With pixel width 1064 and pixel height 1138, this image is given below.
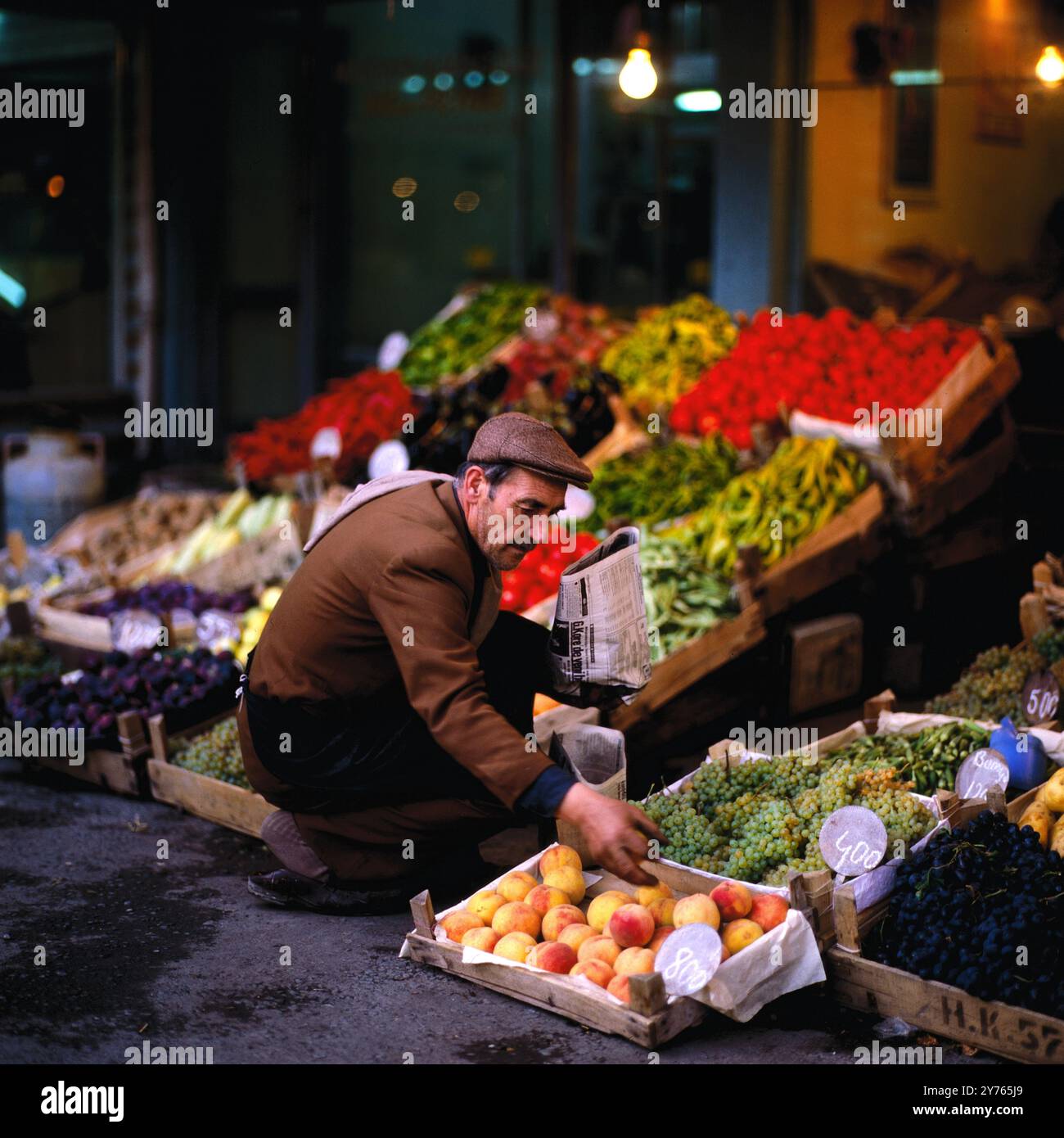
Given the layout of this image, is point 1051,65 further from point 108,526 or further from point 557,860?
point 557,860

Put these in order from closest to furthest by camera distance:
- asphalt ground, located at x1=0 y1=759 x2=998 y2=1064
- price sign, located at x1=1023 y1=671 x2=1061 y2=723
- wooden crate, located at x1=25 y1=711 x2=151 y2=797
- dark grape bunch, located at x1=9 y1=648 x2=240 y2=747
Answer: asphalt ground, located at x1=0 y1=759 x2=998 y2=1064
price sign, located at x1=1023 y1=671 x2=1061 y2=723
wooden crate, located at x1=25 y1=711 x2=151 y2=797
dark grape bunch, located at x1=9 y1=648 x2=240 y2=747

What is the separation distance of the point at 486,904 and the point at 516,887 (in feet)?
0.30

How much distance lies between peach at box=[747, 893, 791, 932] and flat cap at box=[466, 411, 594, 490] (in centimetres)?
115

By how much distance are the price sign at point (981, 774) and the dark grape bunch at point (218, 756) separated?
2.33m

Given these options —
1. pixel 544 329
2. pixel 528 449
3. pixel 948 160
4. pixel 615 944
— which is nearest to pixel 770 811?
pixel 615 944

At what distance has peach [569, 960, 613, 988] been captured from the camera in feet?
11.3

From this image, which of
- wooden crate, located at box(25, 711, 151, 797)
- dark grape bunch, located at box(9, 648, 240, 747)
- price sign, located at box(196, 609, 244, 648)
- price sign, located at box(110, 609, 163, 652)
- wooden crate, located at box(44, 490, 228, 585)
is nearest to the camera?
wooden crate, located at box(25, 711, 151, 797)

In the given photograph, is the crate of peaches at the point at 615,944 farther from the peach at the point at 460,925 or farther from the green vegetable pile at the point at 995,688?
the green vegetable pile at the point at 995,688

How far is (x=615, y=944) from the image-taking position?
3.51m

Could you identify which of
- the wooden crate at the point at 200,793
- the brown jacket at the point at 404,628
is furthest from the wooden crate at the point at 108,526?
the brown jacket at the point at 404,628

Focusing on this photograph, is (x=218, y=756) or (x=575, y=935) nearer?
(x=575, y=935)

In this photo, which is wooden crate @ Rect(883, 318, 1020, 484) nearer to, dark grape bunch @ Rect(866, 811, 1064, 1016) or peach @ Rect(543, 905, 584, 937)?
dark grape bunch @ Rect(866, 811, 1064, 1016)

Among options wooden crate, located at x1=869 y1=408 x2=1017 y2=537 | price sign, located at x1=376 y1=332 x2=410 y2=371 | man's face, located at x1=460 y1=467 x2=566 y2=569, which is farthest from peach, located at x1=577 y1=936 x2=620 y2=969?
price sign, located at x1=376 y1=332 x2=410 y2=371

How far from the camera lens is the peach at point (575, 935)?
3.57 meters
